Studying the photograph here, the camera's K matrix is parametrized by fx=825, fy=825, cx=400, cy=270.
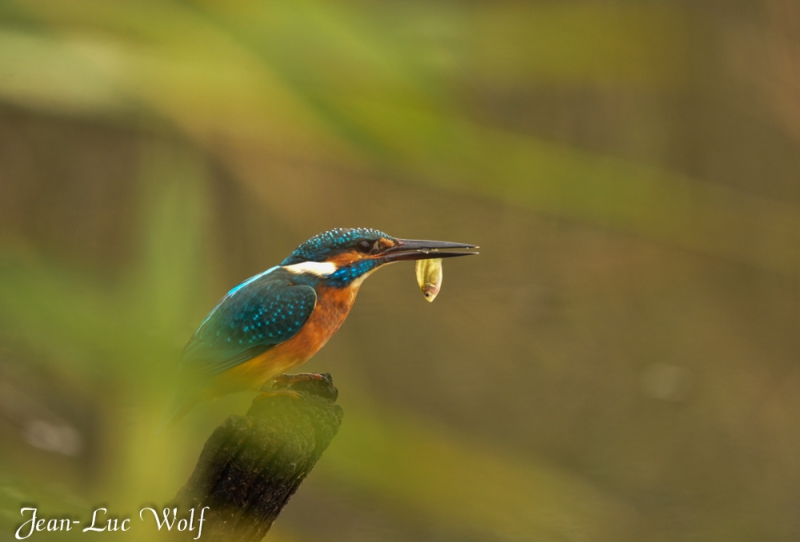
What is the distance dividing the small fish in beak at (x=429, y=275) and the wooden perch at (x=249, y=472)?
0.62 feet

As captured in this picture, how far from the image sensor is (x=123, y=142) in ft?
6.42

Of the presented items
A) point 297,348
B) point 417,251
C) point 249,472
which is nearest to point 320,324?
point 297,348

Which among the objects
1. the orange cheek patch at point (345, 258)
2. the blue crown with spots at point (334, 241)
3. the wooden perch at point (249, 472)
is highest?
the blue crown with spots at point (334, 241)

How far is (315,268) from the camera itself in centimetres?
107

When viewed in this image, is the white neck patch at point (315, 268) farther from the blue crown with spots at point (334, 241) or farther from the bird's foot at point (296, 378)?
the bird's foot at point (296, 378)

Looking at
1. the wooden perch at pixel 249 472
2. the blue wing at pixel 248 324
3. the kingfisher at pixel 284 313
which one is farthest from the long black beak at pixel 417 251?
the wooden perch at pixel 249 472

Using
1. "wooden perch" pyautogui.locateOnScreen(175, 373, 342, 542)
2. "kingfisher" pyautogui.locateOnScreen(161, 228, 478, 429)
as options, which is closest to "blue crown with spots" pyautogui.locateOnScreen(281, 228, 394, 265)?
"kingfisher" pyautogui.locateOnScreen(161, 228, 478, 429)

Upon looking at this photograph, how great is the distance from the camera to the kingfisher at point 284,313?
981mm

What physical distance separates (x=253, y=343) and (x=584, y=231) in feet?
5.17

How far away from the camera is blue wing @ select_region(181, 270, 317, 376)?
0.98 metres

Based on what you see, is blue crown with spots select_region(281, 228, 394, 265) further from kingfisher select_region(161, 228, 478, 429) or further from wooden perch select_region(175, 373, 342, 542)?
wooden perch select_region(175, 373, 342, 542)

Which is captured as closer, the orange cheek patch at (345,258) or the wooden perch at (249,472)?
the wooden perch at (249,472)

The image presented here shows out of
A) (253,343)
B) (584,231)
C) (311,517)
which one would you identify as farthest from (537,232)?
(253,343)

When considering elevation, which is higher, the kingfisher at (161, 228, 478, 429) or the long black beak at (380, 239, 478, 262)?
the long black beak at (380, 239, 478, 262)
